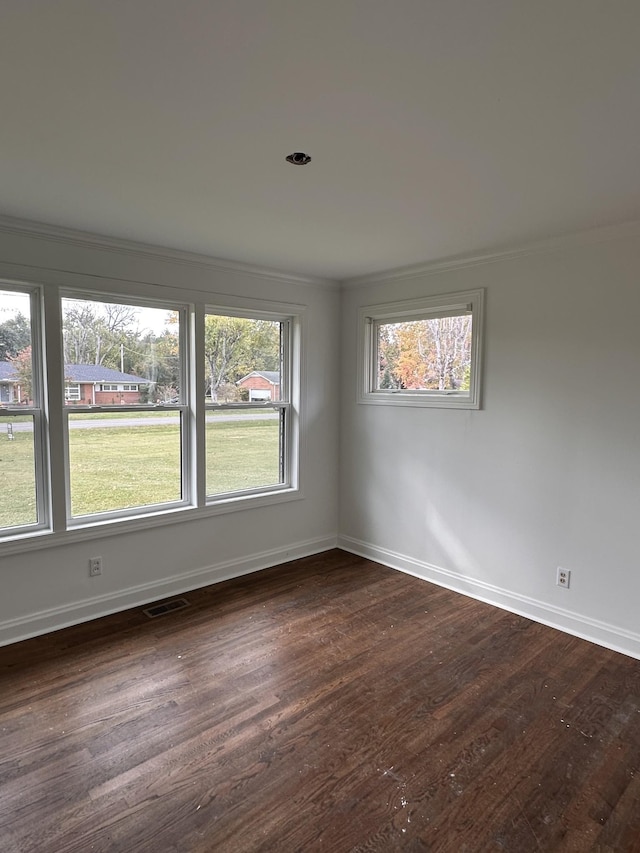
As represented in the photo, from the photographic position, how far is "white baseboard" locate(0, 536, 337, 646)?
2887 mm

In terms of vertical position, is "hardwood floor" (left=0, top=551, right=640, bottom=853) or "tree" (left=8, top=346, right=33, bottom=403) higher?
"tree" (left=8, top=346, right=33, bottom=403)

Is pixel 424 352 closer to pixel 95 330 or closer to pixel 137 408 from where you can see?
pixel 137 408

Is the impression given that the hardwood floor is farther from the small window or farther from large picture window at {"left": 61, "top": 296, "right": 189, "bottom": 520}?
the small window

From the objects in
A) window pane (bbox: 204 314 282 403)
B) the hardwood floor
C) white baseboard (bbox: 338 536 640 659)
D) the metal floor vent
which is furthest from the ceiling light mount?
white baseboard (bbox: 338 536 640 659)

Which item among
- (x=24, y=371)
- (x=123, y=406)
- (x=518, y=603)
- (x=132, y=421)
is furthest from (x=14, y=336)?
(x=518, y=603)

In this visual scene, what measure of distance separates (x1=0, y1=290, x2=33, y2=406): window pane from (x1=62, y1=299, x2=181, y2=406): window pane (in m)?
0.21

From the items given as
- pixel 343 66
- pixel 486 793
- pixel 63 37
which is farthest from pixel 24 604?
pixel 343 66

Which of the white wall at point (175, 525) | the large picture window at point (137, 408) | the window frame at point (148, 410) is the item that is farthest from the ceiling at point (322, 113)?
the large picture window at point (137, 408)

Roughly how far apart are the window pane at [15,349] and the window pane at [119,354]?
0.21 metres

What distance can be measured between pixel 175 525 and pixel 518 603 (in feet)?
7.99

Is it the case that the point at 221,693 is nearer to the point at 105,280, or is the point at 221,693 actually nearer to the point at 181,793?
the point at 181,793

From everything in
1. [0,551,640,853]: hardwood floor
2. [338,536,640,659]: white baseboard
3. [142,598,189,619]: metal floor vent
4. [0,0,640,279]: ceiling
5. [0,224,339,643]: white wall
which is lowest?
[0,551,640,853]: hardwood floor

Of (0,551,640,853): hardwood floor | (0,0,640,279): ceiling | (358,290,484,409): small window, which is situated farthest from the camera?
(358,290,484,409): small window

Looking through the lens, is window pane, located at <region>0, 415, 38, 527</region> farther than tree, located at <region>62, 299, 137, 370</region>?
No
